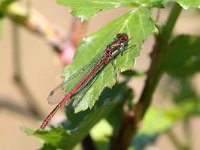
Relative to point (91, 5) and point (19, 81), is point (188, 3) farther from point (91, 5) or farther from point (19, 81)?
point (19, 81)

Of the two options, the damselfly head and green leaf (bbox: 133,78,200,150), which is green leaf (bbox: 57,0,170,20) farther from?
green leaf (bbox: 133,78,200,150)

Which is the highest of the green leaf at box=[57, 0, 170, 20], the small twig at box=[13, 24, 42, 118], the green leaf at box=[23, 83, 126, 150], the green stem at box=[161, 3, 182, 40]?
the green leaf at box=[57, 0, 170, 20]

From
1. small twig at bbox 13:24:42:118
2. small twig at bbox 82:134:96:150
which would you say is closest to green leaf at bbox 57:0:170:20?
small twig at bbox 82:134:96:150

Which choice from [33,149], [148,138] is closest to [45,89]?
[33,149]

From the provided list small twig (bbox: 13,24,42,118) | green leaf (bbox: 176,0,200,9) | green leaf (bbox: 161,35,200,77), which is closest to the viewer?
green leaf (bbox: 176,0,200,9)

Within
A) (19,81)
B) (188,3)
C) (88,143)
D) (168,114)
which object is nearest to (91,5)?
(188,3)

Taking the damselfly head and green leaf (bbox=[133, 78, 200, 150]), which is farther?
green leaf (bbox=[133, 78, 200, 150])

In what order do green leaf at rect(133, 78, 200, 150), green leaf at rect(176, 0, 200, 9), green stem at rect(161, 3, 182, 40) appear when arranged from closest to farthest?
1. green leaf at rect(176, 0, 200, 9)
2. green stem at rect(161, 3, 182, 40)
3. green leaf at rect(133, 78, 200, 150)
